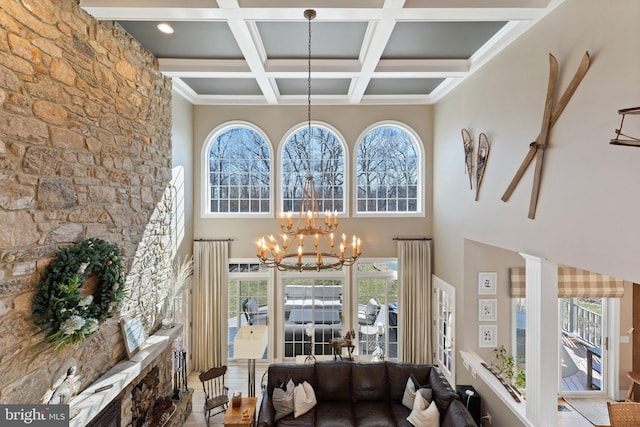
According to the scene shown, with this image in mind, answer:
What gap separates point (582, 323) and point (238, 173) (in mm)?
6994

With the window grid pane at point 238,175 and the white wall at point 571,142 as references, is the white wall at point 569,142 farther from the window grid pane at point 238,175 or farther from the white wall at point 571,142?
the window grid pane at point 238,175

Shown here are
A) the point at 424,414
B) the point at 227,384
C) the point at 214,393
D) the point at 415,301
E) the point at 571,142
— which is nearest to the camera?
the point at 571,142

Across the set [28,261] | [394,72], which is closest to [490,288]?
[394,72]

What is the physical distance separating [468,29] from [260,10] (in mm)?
2497

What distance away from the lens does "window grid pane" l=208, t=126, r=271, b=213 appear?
6.67 meters

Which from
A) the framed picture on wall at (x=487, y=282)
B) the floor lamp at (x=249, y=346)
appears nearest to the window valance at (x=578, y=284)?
the framed picture on wall at (x=487, y=282)

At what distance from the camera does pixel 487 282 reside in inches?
203

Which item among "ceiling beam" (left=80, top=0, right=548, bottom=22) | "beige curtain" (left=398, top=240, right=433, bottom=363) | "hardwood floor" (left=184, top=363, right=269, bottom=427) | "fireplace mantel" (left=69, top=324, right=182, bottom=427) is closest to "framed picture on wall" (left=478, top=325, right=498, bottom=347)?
"beige curtain" (left=398, top=240, right=433, bottom=363)

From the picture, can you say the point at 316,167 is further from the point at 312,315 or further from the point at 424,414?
the point at 424,414

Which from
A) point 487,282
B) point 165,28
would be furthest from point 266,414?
point 165,28

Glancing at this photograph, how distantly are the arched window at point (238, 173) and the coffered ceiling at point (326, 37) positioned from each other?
1180 mm

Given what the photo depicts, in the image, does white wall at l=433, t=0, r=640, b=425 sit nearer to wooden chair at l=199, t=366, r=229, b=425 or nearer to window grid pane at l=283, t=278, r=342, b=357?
window grid pane at l=283, t=278, r=342, b=357

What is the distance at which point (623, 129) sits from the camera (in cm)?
241

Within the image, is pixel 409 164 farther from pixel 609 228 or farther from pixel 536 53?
pixel 609 228
